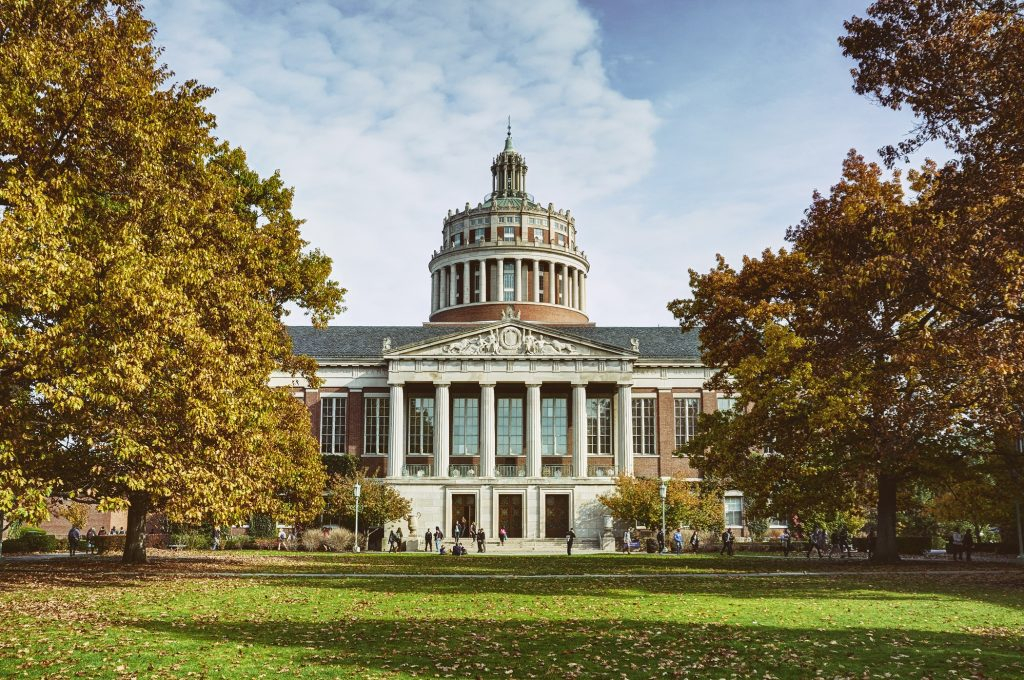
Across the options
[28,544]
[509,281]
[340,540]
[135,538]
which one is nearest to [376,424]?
[340,540]

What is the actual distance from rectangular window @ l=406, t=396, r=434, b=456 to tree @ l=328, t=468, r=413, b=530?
8.89 m

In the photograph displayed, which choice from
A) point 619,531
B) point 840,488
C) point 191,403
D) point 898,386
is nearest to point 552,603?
point 191,403

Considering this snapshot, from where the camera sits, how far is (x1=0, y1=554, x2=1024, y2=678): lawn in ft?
38.3

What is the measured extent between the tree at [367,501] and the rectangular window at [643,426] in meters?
19.0

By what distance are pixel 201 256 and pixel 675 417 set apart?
173ft

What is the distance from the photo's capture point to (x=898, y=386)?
88.3ft

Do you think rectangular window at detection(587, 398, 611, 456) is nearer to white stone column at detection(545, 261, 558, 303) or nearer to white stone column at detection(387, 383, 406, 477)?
white stone column at detection(387, 383, 406, 477)

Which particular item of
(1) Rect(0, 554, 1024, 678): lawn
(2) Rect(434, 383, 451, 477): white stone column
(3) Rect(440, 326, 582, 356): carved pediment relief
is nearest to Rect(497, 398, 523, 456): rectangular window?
(2) Rect(434, 383, 451, 477): white stone column

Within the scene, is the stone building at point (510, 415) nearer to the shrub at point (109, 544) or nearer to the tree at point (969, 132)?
the shrub at point (109, 544)

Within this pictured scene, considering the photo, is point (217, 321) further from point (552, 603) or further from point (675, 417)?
point (675, 417)

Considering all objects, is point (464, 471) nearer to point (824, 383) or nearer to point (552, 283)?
point (552, 283)

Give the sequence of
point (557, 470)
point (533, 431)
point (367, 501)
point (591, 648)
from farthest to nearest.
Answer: point (533, 431), point (557, 470), point (367, 501), point (591, 648)

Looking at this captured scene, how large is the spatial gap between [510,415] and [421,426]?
661 centimetres

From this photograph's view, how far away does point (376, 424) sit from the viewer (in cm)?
6869
